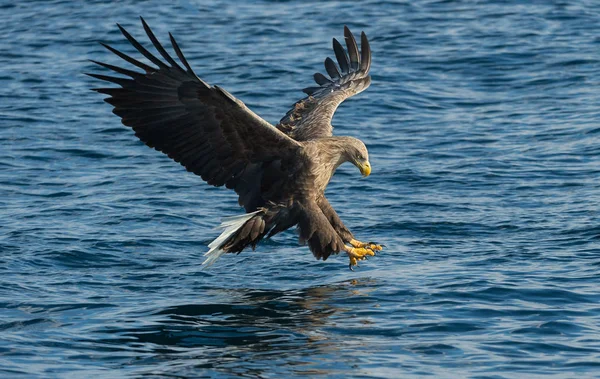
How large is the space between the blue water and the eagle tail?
327 mm

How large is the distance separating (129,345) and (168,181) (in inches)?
166

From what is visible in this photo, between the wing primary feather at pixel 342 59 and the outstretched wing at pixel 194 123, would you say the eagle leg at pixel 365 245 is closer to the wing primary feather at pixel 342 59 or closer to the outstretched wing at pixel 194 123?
the outstretched wing at pixel 194 123

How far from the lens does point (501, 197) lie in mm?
9953

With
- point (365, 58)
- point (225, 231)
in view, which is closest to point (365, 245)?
point (225, 231)

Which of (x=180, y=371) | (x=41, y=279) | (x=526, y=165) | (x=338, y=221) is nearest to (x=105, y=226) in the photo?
(x=41, y=279)

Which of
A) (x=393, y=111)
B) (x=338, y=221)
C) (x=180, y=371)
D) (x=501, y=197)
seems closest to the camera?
(x=180, y=371)

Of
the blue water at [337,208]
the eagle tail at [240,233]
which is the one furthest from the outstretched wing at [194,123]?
the blue water at [337,208]

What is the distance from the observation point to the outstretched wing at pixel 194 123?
7.15 meters

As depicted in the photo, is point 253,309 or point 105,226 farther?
point 105,226

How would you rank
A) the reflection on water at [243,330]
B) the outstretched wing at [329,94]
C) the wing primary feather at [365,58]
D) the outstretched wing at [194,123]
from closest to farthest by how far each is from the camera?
the reflection on water at [243,330] → the outstretched wing at [194,123] → the outstretched wing at [329,94] → the wing primary feather at [365,58]

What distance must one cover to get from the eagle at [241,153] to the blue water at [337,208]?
0.43 meters

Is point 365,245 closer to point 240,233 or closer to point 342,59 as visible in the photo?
point 240,233

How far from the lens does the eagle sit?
23.7ft

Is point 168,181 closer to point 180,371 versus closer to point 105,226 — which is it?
point 105,226
